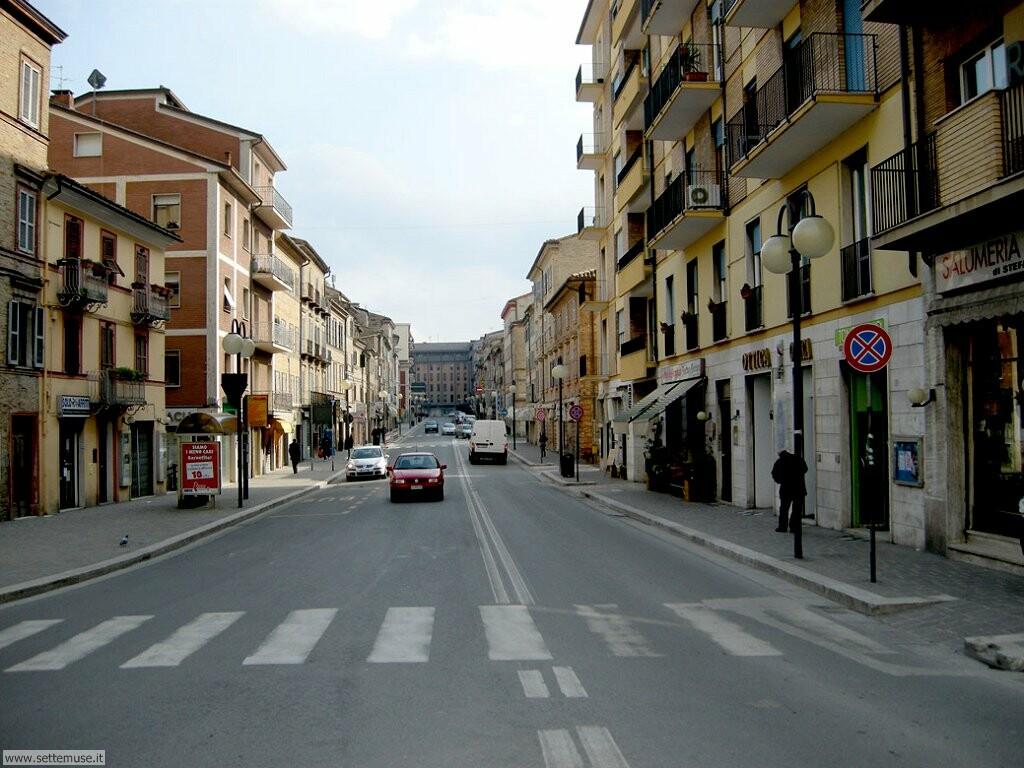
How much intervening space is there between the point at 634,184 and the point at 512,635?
25.9 metres

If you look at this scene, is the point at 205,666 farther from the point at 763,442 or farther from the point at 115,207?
the point at 115,207

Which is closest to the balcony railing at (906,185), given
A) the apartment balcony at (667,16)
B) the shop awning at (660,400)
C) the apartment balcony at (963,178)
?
the apartment balcony at (963,178)

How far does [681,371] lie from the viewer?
26.4m

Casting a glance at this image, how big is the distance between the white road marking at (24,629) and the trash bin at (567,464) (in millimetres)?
26431

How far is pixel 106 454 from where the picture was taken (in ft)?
88.4

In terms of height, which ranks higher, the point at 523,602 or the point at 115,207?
the point at 115,207

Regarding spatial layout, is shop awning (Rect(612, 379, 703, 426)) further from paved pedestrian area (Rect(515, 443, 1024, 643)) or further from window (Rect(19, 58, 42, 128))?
window (Rect(19, 58, 42, 128))

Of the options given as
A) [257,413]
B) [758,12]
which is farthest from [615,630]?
A: [257,413]

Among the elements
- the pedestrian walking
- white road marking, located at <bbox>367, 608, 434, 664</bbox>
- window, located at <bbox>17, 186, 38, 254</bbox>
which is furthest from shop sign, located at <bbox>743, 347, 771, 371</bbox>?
window, located at <bbox>17, 186, 38, 254</bbox>

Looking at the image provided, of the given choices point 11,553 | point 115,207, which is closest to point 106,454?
point 115,207

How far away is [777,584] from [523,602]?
3.60m

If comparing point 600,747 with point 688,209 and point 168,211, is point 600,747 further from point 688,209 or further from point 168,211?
point 168,211

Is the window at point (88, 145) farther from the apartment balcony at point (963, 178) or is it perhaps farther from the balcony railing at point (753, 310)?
the apartment balcony at point (963, 178)

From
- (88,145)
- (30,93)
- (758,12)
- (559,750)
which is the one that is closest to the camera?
(559,750)
